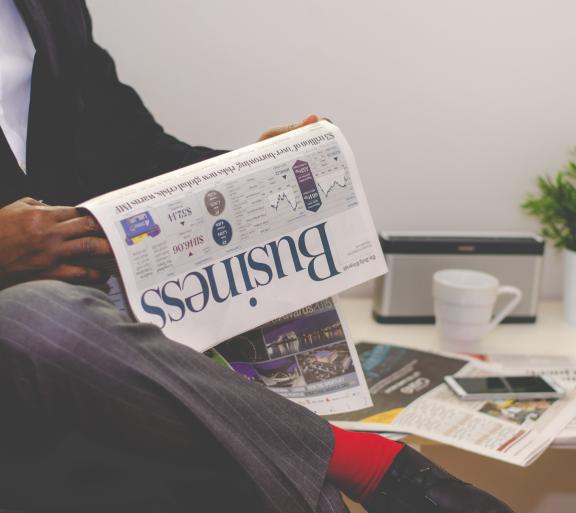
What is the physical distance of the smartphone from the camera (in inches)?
41.6

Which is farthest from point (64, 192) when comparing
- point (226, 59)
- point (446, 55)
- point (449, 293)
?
point (446, 55)

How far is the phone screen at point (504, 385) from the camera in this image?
1067 mm

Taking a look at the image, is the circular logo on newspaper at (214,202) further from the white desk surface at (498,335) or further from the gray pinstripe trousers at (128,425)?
the white desk surface at (498,335)

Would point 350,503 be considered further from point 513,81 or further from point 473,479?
point 513,81

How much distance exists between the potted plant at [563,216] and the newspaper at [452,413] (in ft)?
0.93

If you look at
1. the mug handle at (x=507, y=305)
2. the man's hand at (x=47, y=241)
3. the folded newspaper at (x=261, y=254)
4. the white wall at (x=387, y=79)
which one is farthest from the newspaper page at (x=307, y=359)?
the white wall at (x=387, y=79)

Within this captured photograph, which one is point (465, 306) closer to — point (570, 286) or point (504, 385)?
point (504, 385)

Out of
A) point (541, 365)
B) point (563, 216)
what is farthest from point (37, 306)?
point (563, 216)

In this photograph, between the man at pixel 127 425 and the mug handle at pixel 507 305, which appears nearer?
the man at pixel 127 425

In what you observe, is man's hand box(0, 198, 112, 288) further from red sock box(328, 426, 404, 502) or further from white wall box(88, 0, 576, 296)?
white wall box(88, 0, 576, 296)

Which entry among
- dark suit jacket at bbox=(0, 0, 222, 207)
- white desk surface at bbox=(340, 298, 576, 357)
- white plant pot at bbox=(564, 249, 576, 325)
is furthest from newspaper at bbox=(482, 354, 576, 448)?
dark suit jacket at bbox=(0, 0, 222, 207)

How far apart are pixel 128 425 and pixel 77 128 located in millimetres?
456

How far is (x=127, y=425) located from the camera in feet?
2.49

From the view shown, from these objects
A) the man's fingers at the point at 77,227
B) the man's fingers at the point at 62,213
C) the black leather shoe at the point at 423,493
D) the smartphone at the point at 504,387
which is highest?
the man's fingers at the point at 62,213
